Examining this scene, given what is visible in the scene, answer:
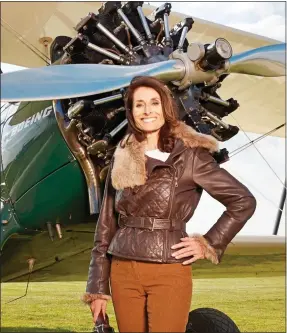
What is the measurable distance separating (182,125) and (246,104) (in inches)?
232

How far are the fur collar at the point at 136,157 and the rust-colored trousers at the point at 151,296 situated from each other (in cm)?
27

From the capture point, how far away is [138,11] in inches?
141

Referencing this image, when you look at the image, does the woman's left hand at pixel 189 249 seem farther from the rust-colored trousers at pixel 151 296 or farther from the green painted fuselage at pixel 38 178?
the green painted fuselage at pixel 38 178

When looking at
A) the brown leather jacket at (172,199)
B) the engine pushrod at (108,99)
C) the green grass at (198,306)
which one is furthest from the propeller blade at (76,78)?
the green grass at (198,306)

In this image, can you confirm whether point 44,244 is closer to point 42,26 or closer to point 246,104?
point 42,26

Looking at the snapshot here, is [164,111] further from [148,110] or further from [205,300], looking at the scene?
[205,300]

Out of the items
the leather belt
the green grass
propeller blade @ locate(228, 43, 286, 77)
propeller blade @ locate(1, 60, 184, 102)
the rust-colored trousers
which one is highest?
propeller blade @ locate(228, 43, 286, 77)

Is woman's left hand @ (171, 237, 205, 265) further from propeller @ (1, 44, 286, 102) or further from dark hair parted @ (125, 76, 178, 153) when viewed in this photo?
propeller @ (1, 44, 286, 102)

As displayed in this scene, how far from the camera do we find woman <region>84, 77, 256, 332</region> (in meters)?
1.86

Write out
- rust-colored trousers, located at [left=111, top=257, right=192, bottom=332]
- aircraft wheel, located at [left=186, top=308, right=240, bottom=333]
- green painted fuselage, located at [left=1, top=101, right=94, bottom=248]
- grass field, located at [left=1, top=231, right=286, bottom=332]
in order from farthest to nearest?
grass field, located at [left=1, top=231, right=286, bottom=332]
green painted fuselage, located at [left=1, top=101, right=94, bottom=248]
aircraft wheel, located at [left=186, top=308, right=240, bottom=333]
rust-colored trousers, located at [left=111, top=257, right=192, bottom=332]

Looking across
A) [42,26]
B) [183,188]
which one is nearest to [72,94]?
[183,188]

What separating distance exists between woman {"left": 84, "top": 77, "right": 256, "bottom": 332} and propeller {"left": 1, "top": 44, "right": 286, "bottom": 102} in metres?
0.89

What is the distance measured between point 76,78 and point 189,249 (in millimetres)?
1488

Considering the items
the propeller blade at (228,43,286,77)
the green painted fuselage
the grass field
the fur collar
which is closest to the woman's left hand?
the fur collar
